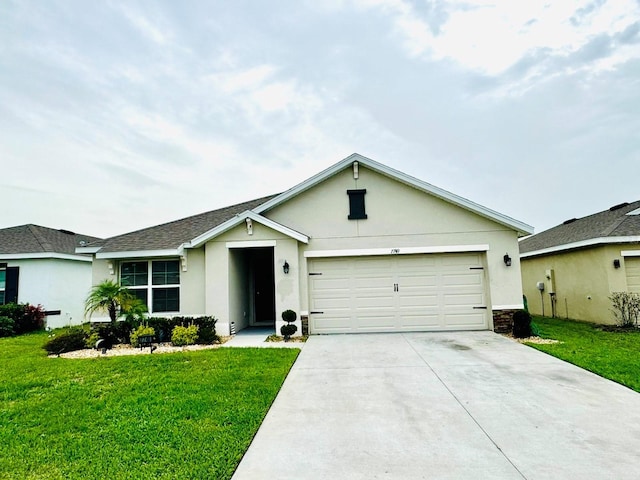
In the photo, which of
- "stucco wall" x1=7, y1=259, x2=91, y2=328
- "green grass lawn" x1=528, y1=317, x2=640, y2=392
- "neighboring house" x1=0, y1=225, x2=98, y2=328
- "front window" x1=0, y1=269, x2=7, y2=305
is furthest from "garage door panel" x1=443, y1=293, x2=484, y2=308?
"front window" x1=0, y1=269, x2=7, y2=305

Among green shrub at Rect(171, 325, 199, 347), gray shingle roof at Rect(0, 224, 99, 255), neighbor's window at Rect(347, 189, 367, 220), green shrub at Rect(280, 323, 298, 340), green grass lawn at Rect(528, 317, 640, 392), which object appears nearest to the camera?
green grass lawn at Rect(528, 317, 640, 392)

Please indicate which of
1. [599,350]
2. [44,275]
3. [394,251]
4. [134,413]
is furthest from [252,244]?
[44,275]

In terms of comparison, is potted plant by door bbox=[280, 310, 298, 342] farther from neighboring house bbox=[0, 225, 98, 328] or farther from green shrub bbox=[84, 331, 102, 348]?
neighboring house bbox=[0, 225, 98, 328]

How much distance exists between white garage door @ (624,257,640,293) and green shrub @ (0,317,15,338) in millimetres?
20894

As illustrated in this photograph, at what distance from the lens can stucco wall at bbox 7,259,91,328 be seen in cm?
1480

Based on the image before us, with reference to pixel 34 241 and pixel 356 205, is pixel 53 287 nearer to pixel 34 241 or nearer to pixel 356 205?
pixel 34 241

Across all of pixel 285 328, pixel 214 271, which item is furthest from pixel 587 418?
pixel 214 271

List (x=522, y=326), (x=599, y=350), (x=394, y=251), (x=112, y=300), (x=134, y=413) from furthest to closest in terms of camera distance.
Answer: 1. (x=394, y=251)
2. (x=112, y=300)
3. (x=522, y=326)
4. (x=599, y=350)
5. (x=134, y=413)

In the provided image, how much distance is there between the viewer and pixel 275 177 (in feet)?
69.7

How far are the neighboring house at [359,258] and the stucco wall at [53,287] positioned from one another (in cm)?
546

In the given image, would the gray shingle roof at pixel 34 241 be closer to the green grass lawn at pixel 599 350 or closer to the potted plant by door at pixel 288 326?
the potted plant by door at pixel 288 326

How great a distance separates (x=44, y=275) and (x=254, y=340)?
10.5m

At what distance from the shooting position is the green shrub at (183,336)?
990 centimetres

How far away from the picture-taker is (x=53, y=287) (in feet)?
49.7
